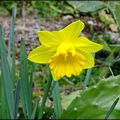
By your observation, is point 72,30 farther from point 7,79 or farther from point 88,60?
point 7,79

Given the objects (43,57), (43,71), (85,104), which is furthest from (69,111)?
(43,71)

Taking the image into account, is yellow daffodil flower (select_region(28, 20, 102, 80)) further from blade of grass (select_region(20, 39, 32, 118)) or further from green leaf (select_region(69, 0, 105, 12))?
green leaf (select_region(69, 0, 105, 12))

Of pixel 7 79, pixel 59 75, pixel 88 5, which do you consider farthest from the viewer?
pixel 88 5

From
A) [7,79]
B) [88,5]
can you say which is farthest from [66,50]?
[88,5]

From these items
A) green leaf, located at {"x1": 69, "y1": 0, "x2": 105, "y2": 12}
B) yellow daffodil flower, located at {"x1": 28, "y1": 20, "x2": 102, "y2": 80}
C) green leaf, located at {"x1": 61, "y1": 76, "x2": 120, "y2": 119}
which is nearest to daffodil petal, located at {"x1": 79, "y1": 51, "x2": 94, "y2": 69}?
yellow daffodil flower, located at {"x1": 28, "y1": 20, "x2": 102, "y2": 80}

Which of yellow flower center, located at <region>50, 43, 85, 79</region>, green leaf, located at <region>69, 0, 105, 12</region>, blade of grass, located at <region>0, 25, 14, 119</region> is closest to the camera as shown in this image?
yellow flower center, located at <region>50, 43, 85, 79</region>

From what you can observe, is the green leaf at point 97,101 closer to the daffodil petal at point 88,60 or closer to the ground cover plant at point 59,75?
the ground cover plant at point 59,75

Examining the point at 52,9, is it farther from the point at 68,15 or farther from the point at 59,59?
the point at 59,59
